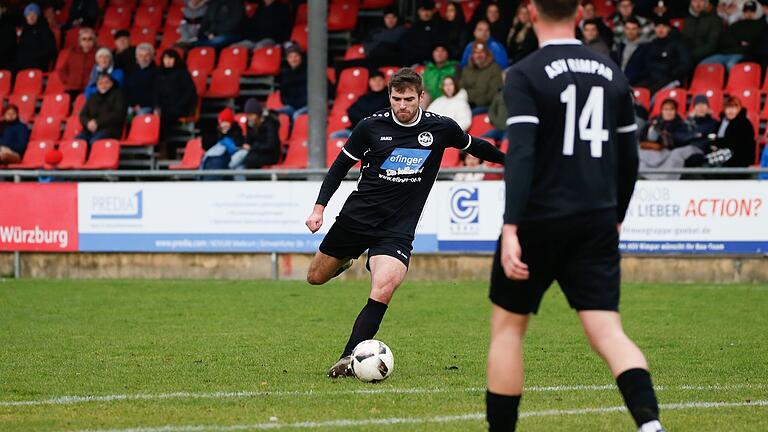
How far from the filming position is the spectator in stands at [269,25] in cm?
2250

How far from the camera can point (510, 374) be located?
5.44 meters

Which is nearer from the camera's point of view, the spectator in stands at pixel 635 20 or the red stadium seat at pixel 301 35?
the spectator in stands at pixel 635 20

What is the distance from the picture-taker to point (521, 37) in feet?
63.2

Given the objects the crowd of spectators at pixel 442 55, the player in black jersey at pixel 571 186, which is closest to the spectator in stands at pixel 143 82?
the crowd of spectators at pixel 442 55

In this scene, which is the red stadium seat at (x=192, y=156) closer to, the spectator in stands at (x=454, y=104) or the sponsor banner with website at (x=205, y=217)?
the sponsor banner with website at (x=205, y=217)

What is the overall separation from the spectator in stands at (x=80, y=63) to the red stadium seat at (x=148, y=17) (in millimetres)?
2155

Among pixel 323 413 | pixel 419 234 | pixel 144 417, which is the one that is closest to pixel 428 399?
pixel 323 413

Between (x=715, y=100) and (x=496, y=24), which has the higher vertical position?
(x=496, y=24)

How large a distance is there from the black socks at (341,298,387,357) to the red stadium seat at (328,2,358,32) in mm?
14636

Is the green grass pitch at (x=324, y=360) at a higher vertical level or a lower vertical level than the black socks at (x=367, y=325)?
lower

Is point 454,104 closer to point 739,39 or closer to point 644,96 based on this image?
point 644,96

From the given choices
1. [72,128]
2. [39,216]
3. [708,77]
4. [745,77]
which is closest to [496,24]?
[708,77]

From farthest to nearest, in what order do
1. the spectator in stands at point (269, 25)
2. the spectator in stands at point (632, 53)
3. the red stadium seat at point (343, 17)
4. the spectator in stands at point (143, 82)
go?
the red stadium seat at point (343, 17), the spectator in stands at point (269, 25), the spectator in stands at point (143, 82), the spectator in stands at point (632, 53)

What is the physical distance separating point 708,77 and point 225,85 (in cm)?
774
